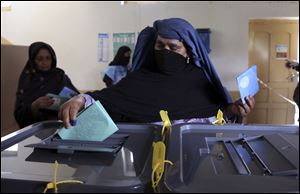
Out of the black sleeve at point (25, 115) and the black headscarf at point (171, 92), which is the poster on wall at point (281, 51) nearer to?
the black headscarf at point (171, 92)

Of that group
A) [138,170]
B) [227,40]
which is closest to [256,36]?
[227,40]

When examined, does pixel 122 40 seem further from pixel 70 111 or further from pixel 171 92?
pixel 70 111

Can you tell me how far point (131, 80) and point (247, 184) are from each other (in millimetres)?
996

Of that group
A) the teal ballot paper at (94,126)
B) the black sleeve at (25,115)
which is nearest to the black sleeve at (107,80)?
the black sleeve at (25,115)

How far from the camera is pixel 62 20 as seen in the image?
395 centimetres

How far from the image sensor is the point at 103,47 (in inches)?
154

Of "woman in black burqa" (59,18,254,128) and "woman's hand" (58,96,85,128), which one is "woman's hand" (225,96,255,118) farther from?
"woman's hand" (58,96,85,128)

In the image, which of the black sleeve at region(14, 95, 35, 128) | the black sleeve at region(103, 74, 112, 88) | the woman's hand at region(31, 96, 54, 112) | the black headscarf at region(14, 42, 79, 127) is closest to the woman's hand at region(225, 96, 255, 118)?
the woman's hand at region(31, 96, 54, 112)

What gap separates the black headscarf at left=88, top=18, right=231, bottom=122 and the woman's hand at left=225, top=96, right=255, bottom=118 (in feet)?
0.23

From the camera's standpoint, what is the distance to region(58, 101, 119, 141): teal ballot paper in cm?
71

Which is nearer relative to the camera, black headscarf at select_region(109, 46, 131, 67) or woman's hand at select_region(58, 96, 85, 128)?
woman's hand at select_region(58, 96, 85, 128)

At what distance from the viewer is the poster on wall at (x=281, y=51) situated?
403 centimetres

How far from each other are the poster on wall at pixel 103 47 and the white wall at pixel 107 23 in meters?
0.05

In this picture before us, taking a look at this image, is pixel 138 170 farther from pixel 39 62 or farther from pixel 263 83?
pixel 263 83
